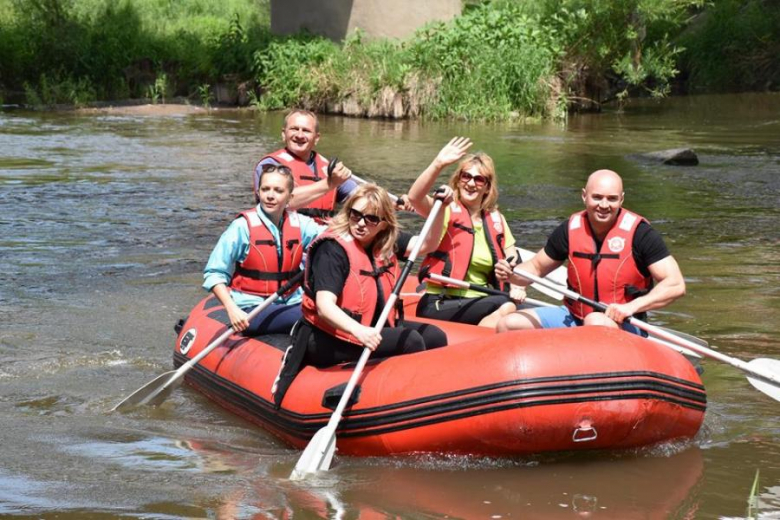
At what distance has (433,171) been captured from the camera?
214 inches

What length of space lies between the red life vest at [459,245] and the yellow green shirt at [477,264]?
0.02m

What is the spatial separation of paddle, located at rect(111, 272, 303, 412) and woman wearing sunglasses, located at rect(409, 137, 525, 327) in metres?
0.74

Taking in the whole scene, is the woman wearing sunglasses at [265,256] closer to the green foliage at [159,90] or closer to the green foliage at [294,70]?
the green foliage at [294,70]

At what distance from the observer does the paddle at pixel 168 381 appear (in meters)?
5.58

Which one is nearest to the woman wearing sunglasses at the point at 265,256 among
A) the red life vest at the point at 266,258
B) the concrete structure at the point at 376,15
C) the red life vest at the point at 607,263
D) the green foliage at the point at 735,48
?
the red life vest at the point at 266,258

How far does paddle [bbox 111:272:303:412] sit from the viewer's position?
5.58m

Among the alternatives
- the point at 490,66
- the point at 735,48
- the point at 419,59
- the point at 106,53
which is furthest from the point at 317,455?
the point at 735,48

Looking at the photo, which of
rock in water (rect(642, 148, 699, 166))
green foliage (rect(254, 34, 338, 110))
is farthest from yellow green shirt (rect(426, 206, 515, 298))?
green foliage (rect(254, 34, 338, 110))

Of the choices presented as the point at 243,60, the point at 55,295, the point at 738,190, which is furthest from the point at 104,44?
the point at 55,295

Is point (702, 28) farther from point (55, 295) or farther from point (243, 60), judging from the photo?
point (55, 295)

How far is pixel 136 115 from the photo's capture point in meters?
19.5

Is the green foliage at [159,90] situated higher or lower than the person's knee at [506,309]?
higher

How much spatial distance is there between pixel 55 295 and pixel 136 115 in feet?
39.2

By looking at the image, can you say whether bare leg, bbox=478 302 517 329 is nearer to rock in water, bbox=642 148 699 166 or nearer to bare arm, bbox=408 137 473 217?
bare arm, bbox=408 137 473 217
